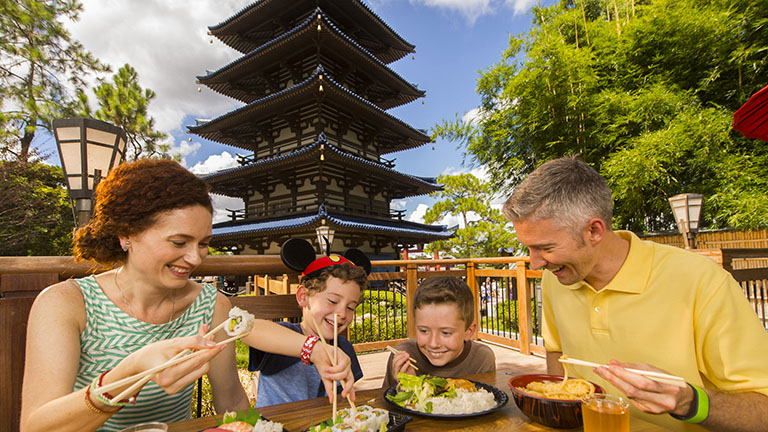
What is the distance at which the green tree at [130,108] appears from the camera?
21.4 meters

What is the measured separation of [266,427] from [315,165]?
45.2 ft

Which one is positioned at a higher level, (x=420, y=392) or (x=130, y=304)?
(x=130, y=304)

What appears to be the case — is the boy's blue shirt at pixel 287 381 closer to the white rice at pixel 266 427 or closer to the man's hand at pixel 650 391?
the white rice at pixel 266 427

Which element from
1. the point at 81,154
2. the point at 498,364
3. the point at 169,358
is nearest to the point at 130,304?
the point at 169,358

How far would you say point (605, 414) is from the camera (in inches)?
33.6

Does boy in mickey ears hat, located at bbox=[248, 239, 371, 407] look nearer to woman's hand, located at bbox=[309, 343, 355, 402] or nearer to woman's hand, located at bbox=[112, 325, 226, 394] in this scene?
woman's hand, located at bbox=[309, 343, 355, 402]

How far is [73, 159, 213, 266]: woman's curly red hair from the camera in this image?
115 centimetres

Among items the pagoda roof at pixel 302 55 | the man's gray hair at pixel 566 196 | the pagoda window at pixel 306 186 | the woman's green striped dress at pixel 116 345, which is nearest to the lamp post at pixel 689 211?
the man's gray hair at pixel 566 196

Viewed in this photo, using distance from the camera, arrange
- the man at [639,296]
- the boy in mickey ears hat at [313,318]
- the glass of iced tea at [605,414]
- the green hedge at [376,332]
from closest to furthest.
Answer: the glass of iced tea at [605,414] → the man at [639,296] → the boy in mickey ears hat at [313,318] → the green hedge at [376,332]

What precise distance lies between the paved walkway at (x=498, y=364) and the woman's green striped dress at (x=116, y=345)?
3215 millimetres

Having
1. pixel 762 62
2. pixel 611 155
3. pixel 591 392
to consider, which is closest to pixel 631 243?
pixel 591 392

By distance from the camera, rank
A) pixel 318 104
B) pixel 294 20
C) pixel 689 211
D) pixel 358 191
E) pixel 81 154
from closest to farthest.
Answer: pixel 81 154, pixel 689 211, pixel 318 104, pixel 294 20, pixel 358 191

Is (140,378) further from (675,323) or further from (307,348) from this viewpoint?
(675,323)

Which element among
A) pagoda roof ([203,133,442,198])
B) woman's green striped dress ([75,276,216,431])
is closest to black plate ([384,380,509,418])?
woman's green striped dress ([75,276,216,431])
